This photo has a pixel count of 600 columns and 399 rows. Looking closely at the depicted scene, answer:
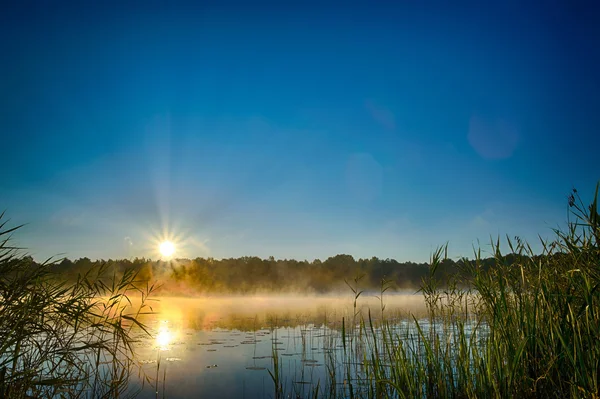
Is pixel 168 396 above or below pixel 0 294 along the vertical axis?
below

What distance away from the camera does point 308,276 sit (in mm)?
69938

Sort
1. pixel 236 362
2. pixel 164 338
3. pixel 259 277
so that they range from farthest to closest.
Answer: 1. pixel 259 277
2. pixel 164 338
3. pixel 236 362

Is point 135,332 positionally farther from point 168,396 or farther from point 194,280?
point 194,280

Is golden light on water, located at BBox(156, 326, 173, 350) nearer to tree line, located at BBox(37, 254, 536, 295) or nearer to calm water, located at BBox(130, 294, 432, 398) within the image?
calm water, located at BBox(130, 294, 432, 398)

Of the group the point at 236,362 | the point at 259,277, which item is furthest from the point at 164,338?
the point at 259,277

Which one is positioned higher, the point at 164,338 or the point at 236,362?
the point at 164,338

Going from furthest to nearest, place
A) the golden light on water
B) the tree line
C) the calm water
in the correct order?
the tree line, the golden light on water, the calm water

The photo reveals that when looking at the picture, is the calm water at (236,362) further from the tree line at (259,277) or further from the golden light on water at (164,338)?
the tree line at (259,277)

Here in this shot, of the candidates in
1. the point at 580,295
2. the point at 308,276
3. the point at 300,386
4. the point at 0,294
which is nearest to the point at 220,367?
the point at 300,386

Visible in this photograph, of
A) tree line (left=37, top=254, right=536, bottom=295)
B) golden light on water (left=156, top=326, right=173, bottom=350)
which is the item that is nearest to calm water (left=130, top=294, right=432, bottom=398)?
golden light on water (left=156, top=326, right=173, bottom=350)

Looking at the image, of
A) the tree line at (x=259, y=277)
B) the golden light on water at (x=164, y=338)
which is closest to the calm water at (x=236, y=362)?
the golden light on water at (x=164, y=338)

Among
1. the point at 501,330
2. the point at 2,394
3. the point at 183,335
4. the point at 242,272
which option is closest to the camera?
the point at 2,394

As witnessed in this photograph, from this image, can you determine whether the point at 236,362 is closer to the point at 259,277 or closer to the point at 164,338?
the point at 164,338

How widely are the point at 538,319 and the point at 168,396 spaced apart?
5.74 metres
